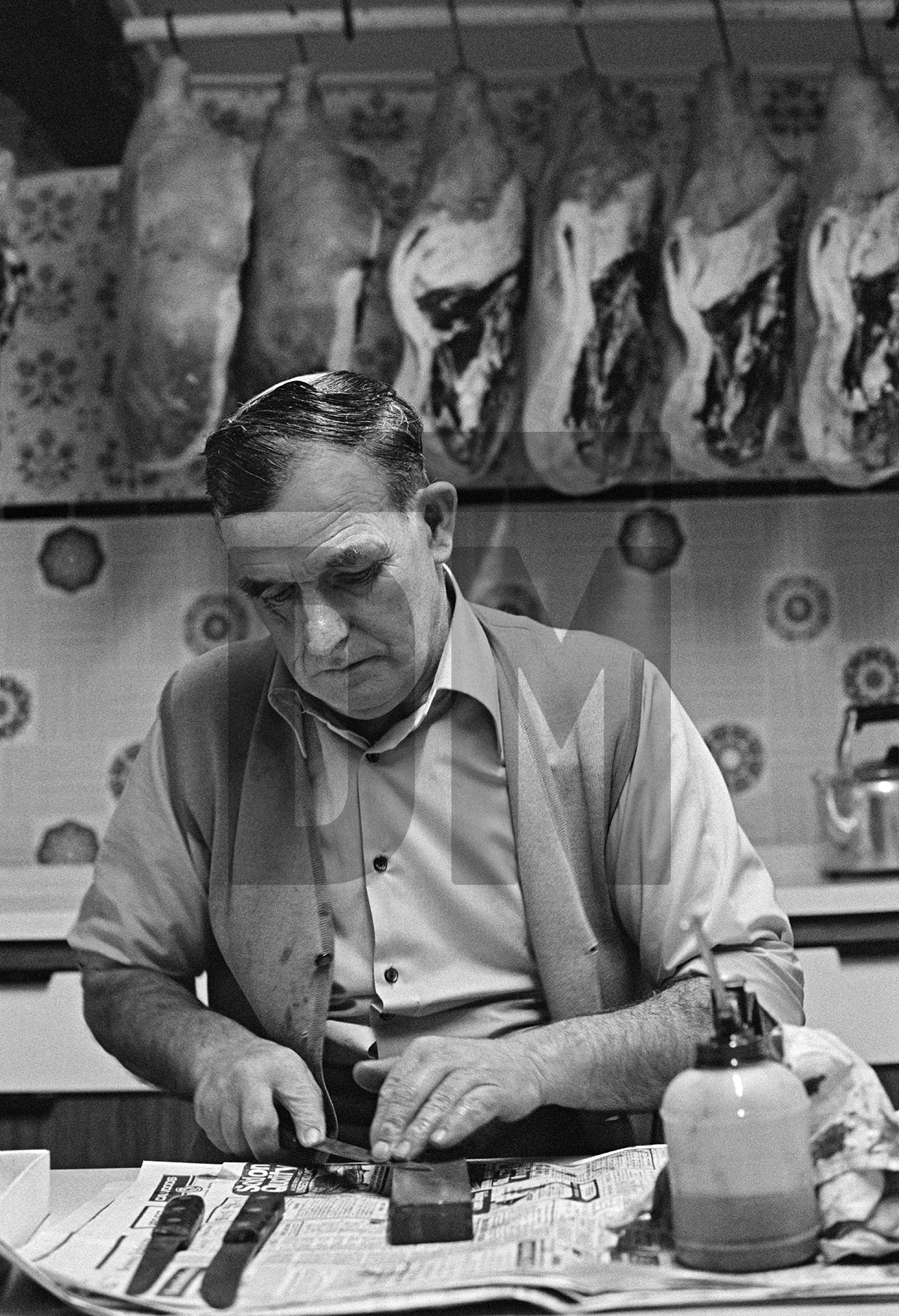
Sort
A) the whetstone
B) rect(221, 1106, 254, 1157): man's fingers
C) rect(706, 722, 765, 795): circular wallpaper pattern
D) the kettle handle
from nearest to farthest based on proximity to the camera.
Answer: the whetstone < rect(221, 1106, 254, 1157): man's fingers < the kettle handle < rect(706, 722, 765, 795): circular wallpaper pattern

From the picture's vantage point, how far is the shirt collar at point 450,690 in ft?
4.62

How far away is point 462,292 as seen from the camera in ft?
7.59

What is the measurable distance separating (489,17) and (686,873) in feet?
Answer: 5.43

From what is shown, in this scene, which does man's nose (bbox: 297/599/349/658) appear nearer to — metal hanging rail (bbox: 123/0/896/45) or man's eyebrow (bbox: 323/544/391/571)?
man's eyebrow (bbox: 323/544/391/571)

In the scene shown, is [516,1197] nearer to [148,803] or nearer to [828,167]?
[148,803]

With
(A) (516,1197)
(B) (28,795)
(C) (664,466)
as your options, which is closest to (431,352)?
(C) (664,466)

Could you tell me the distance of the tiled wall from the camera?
2674 mm

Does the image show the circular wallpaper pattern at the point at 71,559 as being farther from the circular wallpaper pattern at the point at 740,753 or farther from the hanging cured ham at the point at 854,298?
the hanging cured ham at the point at 854,298

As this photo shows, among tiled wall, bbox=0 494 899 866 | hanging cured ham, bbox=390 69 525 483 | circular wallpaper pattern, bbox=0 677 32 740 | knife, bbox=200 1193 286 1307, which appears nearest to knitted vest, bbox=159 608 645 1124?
knife, bbox=200 1193 286 1307

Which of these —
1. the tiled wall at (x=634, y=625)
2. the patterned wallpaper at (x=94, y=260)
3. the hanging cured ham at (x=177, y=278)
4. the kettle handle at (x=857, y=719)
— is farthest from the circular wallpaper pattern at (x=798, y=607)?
the hanging cured ham at (x=177, y=278)

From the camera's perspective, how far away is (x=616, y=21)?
246 centimetres

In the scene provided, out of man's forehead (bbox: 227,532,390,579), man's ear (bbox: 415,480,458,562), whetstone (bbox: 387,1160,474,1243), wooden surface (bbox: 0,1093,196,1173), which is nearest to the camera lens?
whetstone (bbox: 387,1160,474,1243)

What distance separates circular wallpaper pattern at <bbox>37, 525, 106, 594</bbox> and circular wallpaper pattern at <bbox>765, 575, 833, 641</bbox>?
3.74 ft

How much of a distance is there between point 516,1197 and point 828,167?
1804 mm
